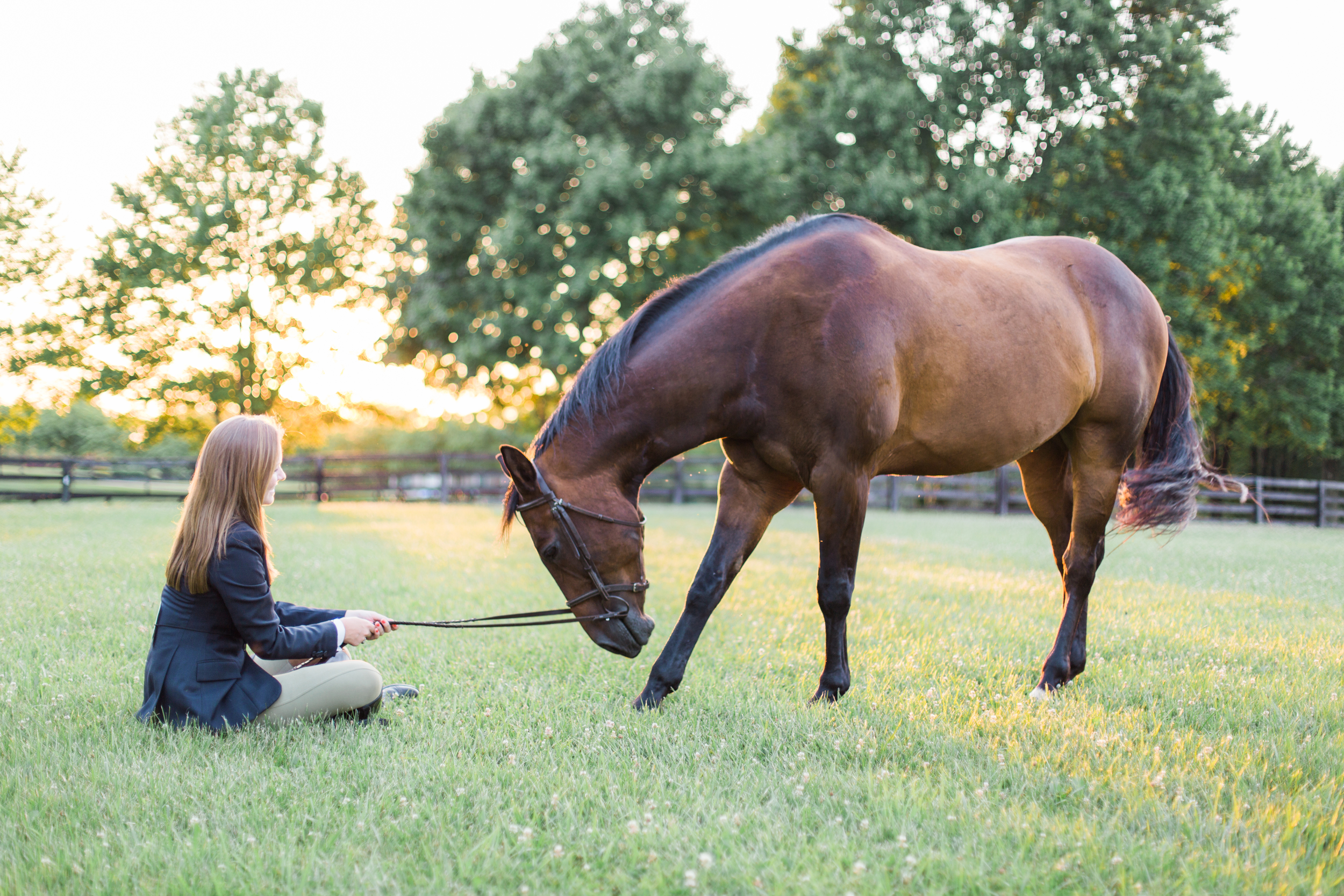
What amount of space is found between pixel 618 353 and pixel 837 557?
4.72 feet

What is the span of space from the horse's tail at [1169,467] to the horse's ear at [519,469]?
3.90 metres

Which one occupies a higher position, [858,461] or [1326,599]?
[858,461]

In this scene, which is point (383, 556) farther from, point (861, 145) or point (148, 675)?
point (861, 145)

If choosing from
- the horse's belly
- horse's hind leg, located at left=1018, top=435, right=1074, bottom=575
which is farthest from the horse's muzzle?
horse's hind leg, located at left=1018, top=435, right=1074, bottom=575

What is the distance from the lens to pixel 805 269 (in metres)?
4.04

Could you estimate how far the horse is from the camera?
12.7 feet

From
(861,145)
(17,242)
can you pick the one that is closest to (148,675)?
(17,242)

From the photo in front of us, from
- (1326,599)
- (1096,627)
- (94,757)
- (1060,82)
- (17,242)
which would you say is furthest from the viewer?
(1060,82)

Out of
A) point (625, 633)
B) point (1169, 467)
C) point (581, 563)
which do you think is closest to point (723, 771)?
point (625, 633)

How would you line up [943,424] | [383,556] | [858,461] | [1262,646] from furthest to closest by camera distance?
[383,556] → [1262,646] → [943,424] → [858,461]

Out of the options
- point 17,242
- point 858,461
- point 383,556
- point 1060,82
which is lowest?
point 383,556

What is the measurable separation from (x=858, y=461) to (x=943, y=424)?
645 mm

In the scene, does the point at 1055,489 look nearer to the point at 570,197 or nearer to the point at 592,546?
the point at 592,546

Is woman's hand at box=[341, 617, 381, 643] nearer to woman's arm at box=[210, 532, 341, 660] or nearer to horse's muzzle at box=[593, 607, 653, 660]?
woman's arm at box=[210, 532, 341, 660]
